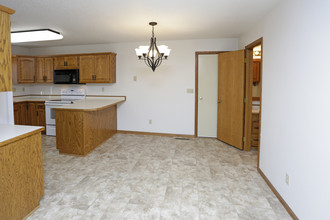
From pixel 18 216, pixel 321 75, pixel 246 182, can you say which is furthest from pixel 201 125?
pixel 18 216

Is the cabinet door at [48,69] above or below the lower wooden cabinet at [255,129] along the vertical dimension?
above

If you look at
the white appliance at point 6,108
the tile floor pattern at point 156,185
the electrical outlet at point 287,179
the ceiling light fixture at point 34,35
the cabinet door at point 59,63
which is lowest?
the tile floor pattern at point 156,185

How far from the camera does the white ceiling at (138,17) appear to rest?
102 inches

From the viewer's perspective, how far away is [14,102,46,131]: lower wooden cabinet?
529 centimetres

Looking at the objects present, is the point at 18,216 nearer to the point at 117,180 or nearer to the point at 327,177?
the point at 117,180

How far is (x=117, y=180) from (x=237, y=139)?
254 centimetres

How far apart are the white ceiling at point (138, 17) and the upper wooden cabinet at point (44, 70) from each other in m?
1.38

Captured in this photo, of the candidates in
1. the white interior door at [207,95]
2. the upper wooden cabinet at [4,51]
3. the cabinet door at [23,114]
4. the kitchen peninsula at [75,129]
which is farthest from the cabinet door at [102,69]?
the upper wooden cabinet at [4,51]

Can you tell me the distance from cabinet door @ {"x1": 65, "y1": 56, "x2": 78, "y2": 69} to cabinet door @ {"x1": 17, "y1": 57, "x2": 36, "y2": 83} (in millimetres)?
1030

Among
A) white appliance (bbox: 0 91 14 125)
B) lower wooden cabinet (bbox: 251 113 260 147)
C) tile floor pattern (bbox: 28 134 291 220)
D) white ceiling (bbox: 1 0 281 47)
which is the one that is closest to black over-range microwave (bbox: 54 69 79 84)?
white ceiling (bbox: 1 0 281 47)

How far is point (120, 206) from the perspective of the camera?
2.22 m

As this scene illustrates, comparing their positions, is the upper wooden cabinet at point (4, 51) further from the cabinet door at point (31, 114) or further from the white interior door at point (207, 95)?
the cabinet door at point (31, 114)

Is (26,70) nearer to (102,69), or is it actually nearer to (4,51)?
(102,69)

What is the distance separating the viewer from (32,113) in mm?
5395
